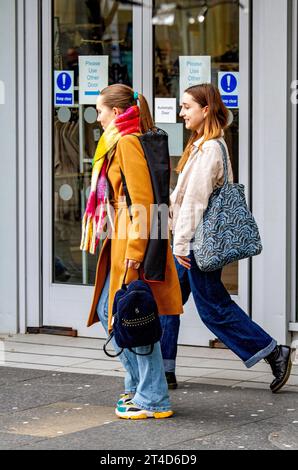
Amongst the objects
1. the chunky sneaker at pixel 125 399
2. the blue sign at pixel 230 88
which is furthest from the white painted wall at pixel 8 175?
the chunky sneaker at pixel 125 399

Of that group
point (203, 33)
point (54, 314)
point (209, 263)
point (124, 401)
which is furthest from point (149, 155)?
point (54, 314)

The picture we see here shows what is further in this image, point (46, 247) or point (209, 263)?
point (46, 247)

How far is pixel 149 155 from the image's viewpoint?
6.28 meters

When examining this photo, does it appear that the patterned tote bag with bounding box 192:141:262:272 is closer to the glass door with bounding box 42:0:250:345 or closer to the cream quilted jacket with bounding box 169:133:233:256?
the cream quilted jacket with bounding box 169:133:233:256

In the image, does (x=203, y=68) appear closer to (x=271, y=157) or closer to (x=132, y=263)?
(x=271, y=157)

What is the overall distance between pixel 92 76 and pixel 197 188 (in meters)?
2.37

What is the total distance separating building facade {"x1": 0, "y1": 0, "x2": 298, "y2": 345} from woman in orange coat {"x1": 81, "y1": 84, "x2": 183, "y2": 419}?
1826 millimetres

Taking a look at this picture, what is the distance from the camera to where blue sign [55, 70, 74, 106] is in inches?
358

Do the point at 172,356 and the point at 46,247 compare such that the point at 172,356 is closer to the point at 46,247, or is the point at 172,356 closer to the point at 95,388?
the point at 95,388

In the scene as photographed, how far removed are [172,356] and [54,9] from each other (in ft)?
10.7

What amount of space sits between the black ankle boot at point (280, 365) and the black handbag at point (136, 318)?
3.93 ft

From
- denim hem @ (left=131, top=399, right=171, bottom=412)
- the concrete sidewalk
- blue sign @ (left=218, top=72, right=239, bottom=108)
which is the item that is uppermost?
blue sign @ (left=218, top=72, right=239, bottom=108)

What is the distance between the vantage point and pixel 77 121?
359 inches

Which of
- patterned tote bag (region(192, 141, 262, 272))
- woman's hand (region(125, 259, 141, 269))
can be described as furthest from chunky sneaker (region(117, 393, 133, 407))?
patterned tote bag (region(192, 141, 262, 272))
